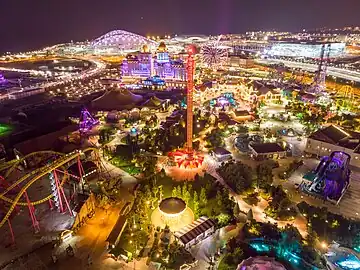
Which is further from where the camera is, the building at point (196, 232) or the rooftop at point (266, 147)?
the rooftop at point (266, 147)

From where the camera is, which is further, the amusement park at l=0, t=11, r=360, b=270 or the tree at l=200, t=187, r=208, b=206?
the tree at l=200, t=187, r=208, b=206

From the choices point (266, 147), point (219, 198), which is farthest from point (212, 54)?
point (219, 198)

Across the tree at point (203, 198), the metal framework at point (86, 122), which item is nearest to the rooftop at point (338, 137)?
the tree at point (203, 198)

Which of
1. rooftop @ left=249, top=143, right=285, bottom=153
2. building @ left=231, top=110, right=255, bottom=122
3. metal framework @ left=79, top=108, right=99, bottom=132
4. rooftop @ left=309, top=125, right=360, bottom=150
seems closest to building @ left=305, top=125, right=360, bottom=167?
rooftop @ left=309, top=125, right=360, bottom=150

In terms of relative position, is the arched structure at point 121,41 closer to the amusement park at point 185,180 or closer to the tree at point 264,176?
the amusement park at point 185,180

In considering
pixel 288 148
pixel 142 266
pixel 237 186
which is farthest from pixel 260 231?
pixel 288 148

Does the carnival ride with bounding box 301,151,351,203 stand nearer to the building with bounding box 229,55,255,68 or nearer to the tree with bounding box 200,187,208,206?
the tree with bounding box 200,187,208,206
